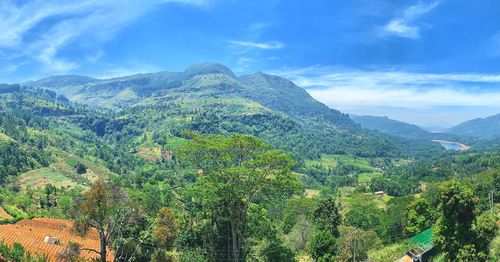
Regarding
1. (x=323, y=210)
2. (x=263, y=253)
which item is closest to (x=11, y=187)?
(x=323, y=210)

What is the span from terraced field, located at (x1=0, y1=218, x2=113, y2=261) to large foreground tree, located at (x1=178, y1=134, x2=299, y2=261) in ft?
27.6

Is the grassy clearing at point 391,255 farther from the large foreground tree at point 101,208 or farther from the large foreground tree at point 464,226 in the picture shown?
the large foreground tree at point 101,208

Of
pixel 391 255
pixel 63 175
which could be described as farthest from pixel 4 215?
pixel 63 175

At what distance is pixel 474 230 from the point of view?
67.5ft

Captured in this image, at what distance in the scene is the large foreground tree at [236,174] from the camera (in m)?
25.8

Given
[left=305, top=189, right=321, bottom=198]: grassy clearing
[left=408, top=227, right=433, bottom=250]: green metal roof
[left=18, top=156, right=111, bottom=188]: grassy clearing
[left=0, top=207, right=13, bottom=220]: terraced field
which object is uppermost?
[left=0, top=207, right=13, bottom=220]: terraced field

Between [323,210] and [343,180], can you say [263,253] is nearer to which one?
[323,210]

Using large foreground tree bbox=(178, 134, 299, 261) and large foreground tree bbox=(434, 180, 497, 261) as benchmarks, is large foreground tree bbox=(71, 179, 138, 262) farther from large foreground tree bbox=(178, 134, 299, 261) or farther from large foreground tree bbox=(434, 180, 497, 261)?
large foreground tree bbox=(434, 180, 497, 261)

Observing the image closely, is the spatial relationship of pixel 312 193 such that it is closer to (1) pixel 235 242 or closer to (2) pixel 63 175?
(2) pixel 63 175

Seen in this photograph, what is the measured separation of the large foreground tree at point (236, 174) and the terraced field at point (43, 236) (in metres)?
8.42

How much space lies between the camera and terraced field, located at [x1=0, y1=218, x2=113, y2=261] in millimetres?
25266

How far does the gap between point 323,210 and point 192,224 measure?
25.7m

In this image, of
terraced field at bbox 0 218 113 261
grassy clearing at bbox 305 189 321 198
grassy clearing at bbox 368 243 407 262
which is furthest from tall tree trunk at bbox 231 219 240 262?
grassy clearing at bbox 305 189 321 198

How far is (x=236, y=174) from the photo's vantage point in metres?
25.8
